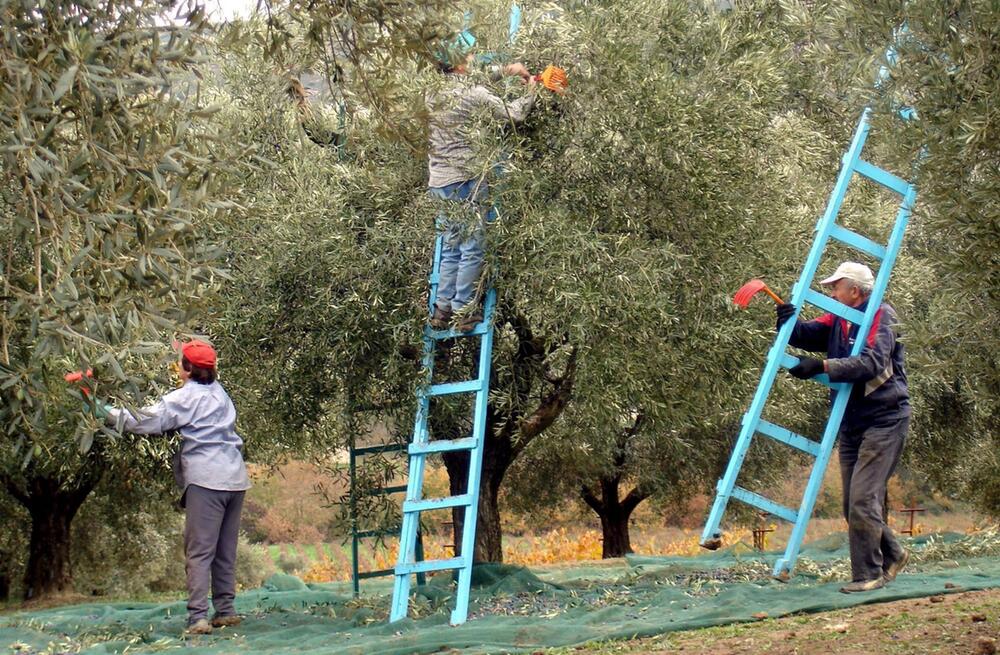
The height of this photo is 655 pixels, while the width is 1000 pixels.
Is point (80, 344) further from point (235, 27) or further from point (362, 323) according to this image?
point (362, 323)

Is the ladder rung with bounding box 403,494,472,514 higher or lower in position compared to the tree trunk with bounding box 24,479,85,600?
A: higher

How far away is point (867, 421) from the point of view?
892 centimetres

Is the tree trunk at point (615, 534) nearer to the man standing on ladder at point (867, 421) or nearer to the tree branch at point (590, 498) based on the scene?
the tree branch at point (590, 498)

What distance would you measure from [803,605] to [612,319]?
234 centimetres

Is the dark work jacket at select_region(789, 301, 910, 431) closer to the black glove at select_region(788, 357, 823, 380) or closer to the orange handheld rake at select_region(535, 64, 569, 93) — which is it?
the black glove at select_region(788, 357, 823, 380)

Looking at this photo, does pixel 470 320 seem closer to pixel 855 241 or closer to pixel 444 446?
pixel 444 446

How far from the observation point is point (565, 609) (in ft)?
30.4

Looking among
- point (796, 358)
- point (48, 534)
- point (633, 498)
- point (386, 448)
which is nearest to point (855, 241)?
point (796, 358)

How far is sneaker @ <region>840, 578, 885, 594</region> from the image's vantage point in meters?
8.71

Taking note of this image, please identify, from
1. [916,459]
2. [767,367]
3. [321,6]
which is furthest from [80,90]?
[916,459]

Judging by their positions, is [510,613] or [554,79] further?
[510,613]

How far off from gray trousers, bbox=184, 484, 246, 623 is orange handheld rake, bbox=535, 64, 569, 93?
3741mm

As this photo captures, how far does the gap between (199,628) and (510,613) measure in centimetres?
226

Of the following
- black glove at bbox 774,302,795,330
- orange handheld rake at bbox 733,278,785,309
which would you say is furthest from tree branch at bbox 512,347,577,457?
orange handheld rake at bbox 733,278,785,309
